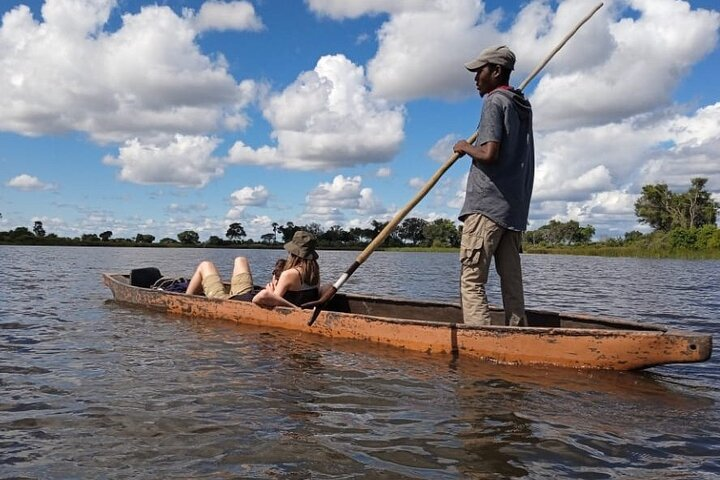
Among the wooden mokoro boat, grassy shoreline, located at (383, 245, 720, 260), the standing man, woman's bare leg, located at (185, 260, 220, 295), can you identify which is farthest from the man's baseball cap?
grassy shoreline, located at (383, 245, 720, 260)

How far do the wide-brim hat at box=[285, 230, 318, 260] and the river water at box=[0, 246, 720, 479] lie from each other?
4.07ft

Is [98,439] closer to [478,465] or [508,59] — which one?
[478,465]

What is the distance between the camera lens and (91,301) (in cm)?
1320

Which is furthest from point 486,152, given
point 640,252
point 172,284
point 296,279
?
point 640,252

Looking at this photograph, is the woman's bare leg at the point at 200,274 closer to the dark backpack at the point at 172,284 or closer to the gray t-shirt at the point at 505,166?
the dark backpack at the point at 172,284

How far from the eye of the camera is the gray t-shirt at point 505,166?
6286mm

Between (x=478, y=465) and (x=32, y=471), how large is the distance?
2721 mm

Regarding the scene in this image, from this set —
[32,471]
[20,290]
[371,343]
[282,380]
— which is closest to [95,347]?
[282,380]

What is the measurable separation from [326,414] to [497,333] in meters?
2.62

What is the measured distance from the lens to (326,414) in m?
4.71

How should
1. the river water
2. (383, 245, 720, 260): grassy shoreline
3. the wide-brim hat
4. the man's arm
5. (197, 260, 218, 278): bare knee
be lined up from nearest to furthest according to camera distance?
the river water → the man's arm → the wide-brim hat → (197, 260, 218, 278): bare knee → (383, 245, 720, 260): grassy shoreline

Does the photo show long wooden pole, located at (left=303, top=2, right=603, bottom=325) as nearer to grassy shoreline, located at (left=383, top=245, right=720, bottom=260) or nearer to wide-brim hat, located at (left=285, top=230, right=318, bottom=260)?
wide-brim hat, located at (left=285, top=230, right=318, bottom=260)

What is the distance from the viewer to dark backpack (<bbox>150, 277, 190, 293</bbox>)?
38.1 ft

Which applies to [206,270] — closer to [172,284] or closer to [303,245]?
[172,284]
